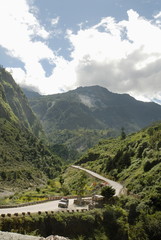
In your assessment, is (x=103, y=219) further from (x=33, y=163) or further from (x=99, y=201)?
(x=33, y=163)

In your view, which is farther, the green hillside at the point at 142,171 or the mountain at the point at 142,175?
the green hillside at the point at 142,171

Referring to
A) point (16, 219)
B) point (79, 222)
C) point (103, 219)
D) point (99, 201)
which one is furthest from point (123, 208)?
point (16, 219)

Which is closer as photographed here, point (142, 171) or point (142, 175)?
point (142, 175)

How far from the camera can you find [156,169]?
55594mm

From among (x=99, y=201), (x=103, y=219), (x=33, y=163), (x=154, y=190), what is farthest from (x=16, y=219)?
(x=33, y=163)

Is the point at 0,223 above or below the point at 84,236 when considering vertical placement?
above

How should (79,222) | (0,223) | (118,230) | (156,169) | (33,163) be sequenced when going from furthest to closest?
(33,163) → (156,169) → (118,230) → (79,222) → (0,223)

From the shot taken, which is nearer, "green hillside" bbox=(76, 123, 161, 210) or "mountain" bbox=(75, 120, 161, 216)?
"mountain" bbox=(75, 120, 161, 216)

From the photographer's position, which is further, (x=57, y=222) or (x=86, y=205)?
(x=86, y=205)

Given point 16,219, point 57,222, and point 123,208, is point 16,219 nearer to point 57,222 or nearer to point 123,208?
point 57,222

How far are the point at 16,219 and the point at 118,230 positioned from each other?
17.2 metres

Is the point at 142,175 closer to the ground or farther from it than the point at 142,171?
closer to the ground

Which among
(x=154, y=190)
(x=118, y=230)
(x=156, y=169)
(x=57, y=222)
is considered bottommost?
(x=118, y=230)

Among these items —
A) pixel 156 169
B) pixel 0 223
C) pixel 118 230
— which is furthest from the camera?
pixel 156 169
